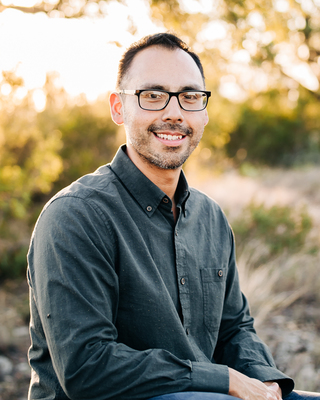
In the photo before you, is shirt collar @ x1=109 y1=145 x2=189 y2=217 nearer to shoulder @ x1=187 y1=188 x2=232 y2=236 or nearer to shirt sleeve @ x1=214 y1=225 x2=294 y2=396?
shoulder @ x1=187 y1=188 x2=232 y2=236

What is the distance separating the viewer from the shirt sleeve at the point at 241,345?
193 cm

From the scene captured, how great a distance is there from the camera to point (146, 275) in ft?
5.66

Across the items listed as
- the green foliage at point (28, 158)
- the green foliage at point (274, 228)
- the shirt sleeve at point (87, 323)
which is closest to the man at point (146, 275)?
the shirt sleeve at point (87, 323)

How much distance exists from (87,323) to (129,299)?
26cm

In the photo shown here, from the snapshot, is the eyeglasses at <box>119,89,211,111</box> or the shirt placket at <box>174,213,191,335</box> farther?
the eyeglasses at <box>119,89,211,111</box>

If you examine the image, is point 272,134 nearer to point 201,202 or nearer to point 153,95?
point 201,202

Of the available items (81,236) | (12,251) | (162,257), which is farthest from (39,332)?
(12,251)

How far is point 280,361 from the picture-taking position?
3.64 m

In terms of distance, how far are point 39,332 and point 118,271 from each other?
0.44 meters

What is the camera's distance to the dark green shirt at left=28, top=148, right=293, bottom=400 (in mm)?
1466

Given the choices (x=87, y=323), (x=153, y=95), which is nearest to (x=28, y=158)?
(x=153, y=95)

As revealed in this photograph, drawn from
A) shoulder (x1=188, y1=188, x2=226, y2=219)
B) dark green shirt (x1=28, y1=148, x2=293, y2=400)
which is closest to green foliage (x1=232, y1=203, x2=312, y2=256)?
shoulder (x1=188, y1=188, x2=226, y2=219)

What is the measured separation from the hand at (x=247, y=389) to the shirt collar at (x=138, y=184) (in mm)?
801

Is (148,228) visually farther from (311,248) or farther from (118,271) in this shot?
(311,248)
